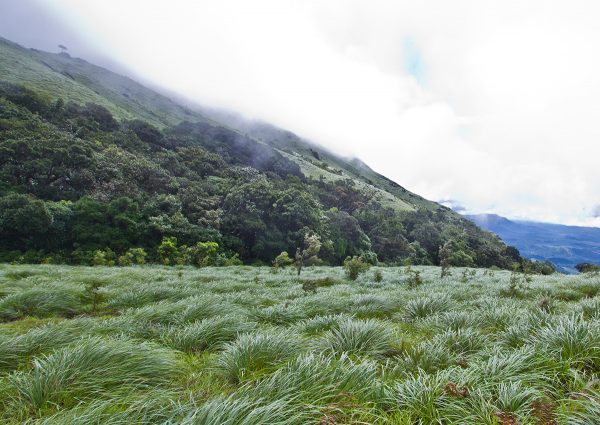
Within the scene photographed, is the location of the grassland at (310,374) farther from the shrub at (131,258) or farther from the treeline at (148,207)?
the shrub at (131,258)

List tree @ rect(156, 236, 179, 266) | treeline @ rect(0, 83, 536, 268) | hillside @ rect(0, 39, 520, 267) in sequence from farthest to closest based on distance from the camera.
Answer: hillside @ rect(0, 39, 520, 267) → treeline @ rect(0, 83, 536, 268) → tree @ rect(156, 236, 179, 266)

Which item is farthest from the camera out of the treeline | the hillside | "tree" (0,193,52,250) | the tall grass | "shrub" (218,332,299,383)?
the hillside

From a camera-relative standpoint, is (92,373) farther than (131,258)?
No

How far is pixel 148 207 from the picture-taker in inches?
1806

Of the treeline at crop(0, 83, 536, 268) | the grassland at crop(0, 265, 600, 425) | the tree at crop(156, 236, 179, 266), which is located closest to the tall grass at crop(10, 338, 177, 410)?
the grassland at crop(0, 265, 600, 425)

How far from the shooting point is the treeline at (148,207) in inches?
1455

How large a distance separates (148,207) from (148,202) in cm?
215

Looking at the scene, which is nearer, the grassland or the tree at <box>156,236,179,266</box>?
the grassland

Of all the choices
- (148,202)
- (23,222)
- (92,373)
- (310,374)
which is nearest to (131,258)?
(23,222)

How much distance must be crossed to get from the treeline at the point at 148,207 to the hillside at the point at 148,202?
174 millimetres

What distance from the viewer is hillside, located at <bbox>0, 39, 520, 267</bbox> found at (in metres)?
37.8

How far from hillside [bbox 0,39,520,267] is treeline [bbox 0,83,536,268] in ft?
0.57

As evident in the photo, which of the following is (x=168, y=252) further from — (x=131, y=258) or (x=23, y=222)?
(x=23, y=222)

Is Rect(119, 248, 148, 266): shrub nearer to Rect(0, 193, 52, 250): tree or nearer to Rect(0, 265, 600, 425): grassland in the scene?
Rect(0, 193, 52, 250): tree
